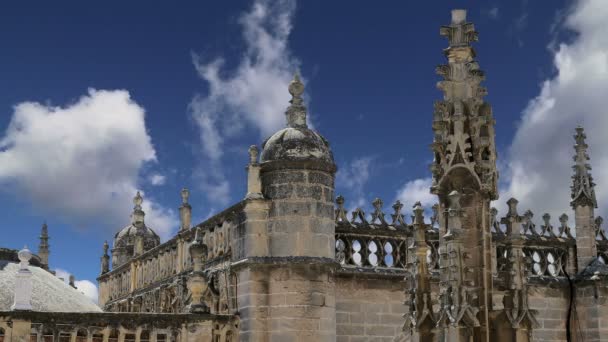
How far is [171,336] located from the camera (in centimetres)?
1316

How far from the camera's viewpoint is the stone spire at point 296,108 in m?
14.6

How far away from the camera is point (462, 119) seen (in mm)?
9383

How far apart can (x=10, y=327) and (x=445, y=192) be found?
6.35 metres

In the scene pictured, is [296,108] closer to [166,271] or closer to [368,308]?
[368,308]

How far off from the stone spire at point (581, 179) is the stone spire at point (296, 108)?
6.87 meters

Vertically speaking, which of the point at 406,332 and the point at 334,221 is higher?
the point at 334,221

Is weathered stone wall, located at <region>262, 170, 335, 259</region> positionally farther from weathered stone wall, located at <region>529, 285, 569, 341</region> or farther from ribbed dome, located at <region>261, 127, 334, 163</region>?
weathered stone wall, located at <region>529, 285, 569, 341</region>

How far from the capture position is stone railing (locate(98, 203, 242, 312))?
15.3 meters

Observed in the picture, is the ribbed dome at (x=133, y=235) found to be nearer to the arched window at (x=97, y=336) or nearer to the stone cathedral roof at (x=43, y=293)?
the stone cathedral roof at (x=43, y=293)

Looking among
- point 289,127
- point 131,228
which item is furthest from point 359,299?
point 131,228

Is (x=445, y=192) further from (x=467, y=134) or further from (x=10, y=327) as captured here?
(x=10, y=327)

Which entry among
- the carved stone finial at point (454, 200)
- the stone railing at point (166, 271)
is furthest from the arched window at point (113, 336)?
the carved stone finial at point (454, 200)

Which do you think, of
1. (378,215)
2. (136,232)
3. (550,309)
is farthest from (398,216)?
(136,232)

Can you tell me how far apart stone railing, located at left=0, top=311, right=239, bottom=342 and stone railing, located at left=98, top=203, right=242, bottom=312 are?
1.58m
